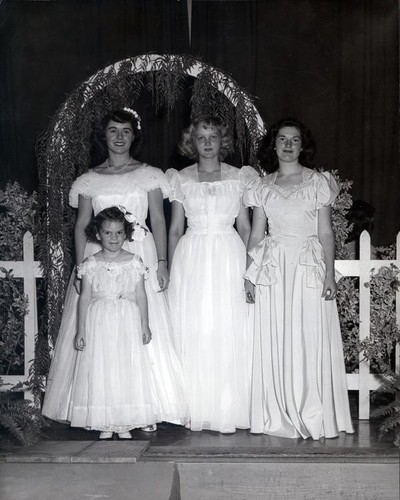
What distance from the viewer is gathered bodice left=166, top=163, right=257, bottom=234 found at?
4.88 m

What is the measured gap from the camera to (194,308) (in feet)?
15.9

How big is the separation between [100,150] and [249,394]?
6.36 feet

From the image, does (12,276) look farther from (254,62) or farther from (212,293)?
(254,62)

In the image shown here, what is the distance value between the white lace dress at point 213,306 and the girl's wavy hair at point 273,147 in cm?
13

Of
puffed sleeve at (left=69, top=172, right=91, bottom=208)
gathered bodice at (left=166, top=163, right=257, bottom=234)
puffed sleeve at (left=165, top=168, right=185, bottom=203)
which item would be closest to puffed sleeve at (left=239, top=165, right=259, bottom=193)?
gathered bodice at (left=166, top=163, right=257, bottom=234)

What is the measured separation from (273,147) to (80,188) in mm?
1291

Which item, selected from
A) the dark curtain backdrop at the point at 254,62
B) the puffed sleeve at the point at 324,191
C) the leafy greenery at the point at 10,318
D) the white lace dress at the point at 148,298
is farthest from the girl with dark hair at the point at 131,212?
the dark curtain backdrop at the point at 254,62

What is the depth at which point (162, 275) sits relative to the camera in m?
4.83

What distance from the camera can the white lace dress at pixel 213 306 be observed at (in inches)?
189

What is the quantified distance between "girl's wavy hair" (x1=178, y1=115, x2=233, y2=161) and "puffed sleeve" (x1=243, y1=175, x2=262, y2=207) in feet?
1.07

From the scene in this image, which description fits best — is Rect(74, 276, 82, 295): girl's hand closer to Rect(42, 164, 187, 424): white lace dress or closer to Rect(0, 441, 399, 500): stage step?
Rect(42, 164, 187, 424): white lace dress

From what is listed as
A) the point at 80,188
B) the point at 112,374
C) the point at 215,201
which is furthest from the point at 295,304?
the point at 80,188

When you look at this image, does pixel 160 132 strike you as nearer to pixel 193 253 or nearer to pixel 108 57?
pixel 108 57

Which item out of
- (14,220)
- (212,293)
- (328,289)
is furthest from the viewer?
(14,220)
